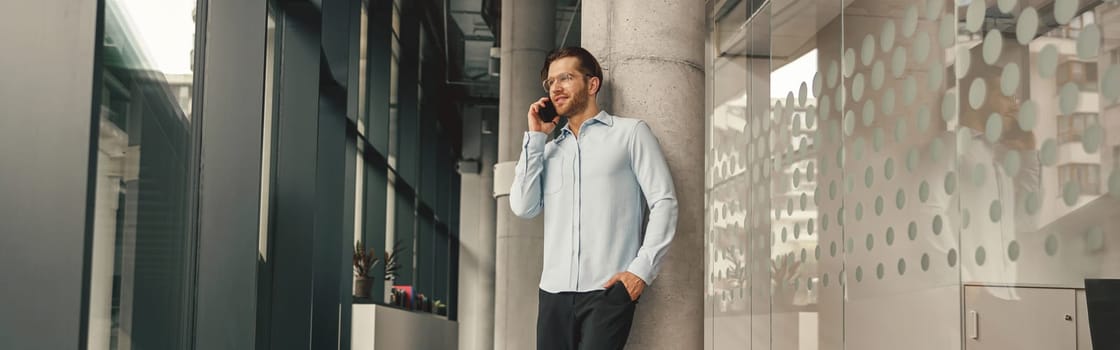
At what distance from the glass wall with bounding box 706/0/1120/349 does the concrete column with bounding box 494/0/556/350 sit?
14.8 feet

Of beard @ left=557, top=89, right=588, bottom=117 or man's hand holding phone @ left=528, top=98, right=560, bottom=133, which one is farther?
man's hand holding phone @ left=528, top=98, right=560, bottom=133

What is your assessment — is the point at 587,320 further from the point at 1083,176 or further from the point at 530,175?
the point at 1083,176

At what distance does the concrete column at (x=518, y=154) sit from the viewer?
10.4 meters

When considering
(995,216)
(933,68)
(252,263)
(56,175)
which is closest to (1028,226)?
(995,216)

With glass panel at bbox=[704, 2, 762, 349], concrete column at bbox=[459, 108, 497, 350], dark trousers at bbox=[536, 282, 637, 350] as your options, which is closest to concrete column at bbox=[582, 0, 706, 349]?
dark trousers at bbox=[536, 282, 637, 350]

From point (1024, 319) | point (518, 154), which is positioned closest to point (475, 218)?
point (518, 154)

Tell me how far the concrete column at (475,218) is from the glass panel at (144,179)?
1623cm

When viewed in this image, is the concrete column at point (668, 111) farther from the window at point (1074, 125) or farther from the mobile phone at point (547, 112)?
the window at point (1074, 125)

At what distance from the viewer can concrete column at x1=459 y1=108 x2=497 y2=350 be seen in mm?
20734

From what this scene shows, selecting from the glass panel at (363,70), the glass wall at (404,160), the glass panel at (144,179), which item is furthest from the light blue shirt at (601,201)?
the glass panel at (363,70)

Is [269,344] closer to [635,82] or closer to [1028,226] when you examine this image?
[635,82]

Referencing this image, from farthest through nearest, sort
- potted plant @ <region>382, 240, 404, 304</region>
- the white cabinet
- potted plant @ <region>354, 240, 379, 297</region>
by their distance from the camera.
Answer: potted plant @ <region>382, 240, 404, 304</region> → potted plant @ <region>354, 240, 379, 297</region> → the white cabinet

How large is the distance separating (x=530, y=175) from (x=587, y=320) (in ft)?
1.91

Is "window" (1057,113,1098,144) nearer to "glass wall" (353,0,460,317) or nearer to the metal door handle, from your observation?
the metal door handle
